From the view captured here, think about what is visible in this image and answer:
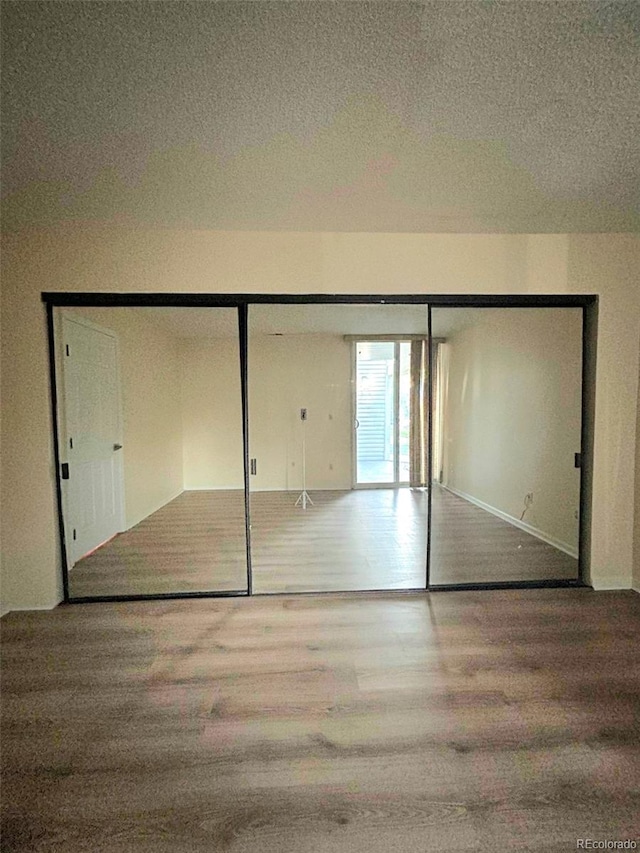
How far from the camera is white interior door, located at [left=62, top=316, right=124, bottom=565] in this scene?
3.29 m

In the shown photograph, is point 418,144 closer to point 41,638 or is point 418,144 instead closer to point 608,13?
point 608,13

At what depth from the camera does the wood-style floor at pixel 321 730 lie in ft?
4.39

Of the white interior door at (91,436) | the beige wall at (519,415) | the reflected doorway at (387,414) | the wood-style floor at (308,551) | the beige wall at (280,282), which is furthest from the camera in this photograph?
the reflected doorway at (387,414)

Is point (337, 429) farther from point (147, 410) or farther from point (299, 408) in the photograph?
point (147, 410)

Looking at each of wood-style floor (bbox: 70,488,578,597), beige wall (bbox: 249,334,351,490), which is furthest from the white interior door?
beige wall (bbox: 249,334,351,490)

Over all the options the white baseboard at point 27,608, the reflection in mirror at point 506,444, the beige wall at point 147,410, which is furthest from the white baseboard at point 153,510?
the reflection in mirror at point 506,444

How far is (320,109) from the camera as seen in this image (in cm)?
162

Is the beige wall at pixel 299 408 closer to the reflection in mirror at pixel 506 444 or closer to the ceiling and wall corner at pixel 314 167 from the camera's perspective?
the reflection in mirror at pixel 506 444

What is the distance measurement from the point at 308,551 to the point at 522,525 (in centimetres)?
224

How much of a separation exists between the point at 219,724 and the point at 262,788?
372 millimetres

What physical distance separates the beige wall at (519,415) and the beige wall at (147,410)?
3595 mm

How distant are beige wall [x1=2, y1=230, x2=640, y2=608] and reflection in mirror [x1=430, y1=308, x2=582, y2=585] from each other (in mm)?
263

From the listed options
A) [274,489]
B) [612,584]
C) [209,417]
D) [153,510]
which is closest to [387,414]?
[274,489]

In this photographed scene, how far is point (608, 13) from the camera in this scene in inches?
48.5
